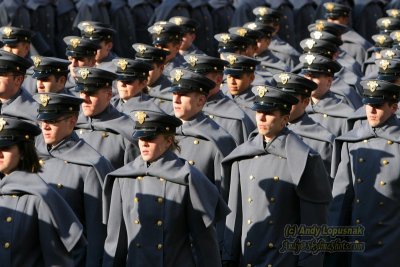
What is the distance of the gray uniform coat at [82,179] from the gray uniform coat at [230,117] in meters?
2.28

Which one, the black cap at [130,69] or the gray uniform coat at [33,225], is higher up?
the gray uniform coat at [33,225]

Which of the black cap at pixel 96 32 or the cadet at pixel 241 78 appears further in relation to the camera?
the black cap at pixel 96 32

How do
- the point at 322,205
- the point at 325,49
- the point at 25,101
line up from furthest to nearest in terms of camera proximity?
the point at 325,49
the point at 25,101
the point at 322,205

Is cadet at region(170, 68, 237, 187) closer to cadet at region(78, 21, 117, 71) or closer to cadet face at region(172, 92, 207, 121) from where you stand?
cadet face at region(172, 92, 207, 121)

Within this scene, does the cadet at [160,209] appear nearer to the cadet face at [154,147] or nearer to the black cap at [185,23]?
the cadet face at [154,147]

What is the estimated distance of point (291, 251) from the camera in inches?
445

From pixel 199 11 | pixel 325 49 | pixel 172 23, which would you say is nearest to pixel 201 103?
pixel 325 49

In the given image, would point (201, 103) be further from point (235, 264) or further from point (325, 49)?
point (325, 49)

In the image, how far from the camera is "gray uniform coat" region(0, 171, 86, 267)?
995 cm

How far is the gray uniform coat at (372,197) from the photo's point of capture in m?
12.2

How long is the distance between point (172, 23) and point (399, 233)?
5.73 m

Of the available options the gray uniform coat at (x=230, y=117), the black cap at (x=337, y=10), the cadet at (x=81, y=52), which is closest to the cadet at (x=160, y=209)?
the gray uniform coat at (x=230, y=117)

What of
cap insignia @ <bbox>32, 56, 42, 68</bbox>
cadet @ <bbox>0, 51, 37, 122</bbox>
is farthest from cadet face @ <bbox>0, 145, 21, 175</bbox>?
cap insignia @ <bbox>32, 56, 42, 68</bbox>

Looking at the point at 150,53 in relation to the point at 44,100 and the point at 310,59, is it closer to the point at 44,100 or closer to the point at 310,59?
the point at 310,59
